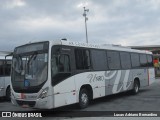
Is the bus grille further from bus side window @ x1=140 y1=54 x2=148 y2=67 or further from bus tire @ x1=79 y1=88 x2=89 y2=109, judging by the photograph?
bus side window @ x1=140 y1=54 x2=148 y2=67

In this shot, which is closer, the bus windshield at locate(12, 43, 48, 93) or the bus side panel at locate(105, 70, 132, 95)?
the bus windshield at locate(12, 43, 48, 93)

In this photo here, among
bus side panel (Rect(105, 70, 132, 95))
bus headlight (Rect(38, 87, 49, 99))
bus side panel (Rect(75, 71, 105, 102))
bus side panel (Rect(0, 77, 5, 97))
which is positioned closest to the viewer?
bus headlight (Rect(38, 87, 49, 99))

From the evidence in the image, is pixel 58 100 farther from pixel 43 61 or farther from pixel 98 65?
pixel 98 65

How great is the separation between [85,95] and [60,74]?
222 cm

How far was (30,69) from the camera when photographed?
12383mm

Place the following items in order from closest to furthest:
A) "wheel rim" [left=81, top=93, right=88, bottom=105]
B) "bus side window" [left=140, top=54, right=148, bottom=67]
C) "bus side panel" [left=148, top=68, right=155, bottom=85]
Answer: "wheel rim" [left=81, top=93, right=88, bottom=105] → "bus side window" [left=140, top=54, right=148, bottom=67] → "bus side panel" [left=148, top=68, right=155, bottom=85]

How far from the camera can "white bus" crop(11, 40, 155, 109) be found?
12055 mm

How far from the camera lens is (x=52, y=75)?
1217 centimetres

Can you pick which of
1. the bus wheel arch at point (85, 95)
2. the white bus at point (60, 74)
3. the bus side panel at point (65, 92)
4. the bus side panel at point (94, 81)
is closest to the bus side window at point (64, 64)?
the white bus at point (60, 74)

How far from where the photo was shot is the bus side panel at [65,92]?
12266 mm

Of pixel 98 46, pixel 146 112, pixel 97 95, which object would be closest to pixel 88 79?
pixel 97 95

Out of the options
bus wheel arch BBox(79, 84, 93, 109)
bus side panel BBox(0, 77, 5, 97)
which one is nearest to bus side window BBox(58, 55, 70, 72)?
bus wheel arch BBox(79, 84, 93, 109)

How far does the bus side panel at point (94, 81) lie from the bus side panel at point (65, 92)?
0.44 meters

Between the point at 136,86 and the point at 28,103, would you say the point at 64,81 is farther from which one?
the point at 136,86
